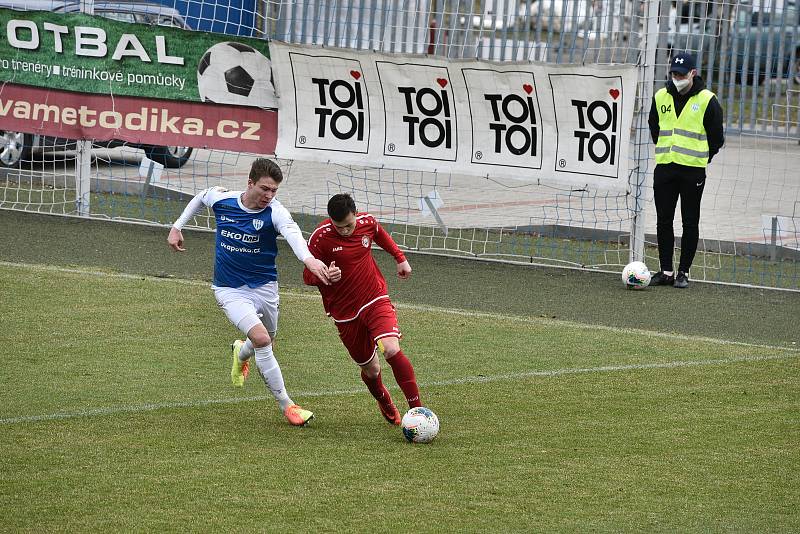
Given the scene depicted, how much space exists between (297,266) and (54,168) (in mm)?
4580

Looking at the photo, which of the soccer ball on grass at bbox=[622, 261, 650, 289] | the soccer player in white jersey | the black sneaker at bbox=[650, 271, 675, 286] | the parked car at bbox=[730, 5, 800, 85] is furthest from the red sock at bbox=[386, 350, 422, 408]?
the parked car at bbox=[730, 5, 800, 85]

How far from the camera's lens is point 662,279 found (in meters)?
12.1

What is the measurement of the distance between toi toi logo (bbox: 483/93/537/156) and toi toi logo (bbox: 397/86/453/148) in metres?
0.45

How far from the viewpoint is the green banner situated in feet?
45.2

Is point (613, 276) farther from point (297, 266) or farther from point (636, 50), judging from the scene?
point (297, 266)

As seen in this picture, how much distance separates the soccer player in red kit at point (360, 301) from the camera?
7207 millimetres

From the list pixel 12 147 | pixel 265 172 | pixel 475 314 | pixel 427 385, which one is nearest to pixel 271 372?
pixel 265 172

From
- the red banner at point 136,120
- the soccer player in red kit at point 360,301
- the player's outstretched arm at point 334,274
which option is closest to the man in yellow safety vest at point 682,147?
the red banner at point 136,120

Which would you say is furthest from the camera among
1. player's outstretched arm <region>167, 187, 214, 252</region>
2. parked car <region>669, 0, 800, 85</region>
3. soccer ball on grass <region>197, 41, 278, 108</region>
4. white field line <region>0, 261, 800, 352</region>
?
soccer ball on grass <region>197, 41, 278, 108</region>

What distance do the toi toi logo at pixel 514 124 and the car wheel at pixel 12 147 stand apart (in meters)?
6.59

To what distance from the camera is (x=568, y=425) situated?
741cm

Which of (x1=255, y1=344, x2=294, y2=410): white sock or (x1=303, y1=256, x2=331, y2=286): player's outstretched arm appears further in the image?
(x1=255, y1=344, x2=294, y2=410): white sock

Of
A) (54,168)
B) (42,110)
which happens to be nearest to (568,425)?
(42,110)

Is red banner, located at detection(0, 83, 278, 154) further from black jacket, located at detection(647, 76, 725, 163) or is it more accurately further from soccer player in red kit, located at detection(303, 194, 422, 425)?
soccer player in red kit, located at detection(303, 194, 422, 425)
